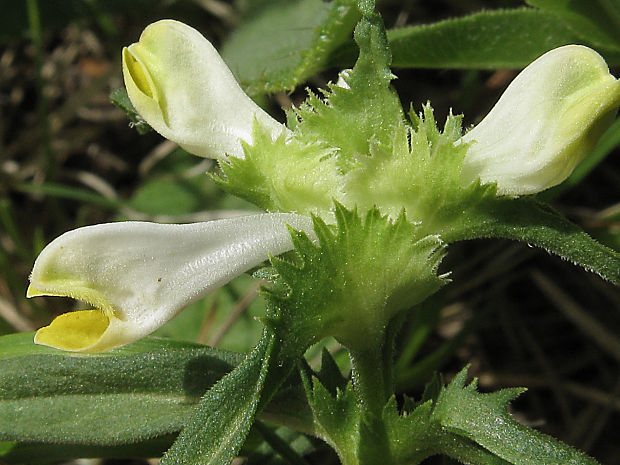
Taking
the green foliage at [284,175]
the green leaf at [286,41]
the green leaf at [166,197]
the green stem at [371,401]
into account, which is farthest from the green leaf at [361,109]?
the green leaf at [166,197]

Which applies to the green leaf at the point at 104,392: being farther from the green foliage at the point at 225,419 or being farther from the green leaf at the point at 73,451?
the green foliage at the point at 225,419

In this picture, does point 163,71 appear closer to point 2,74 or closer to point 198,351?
point 198,351

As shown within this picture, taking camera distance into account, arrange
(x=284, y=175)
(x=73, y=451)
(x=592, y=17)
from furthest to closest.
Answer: (x=592, y=17) → (x=73, y=451) → (x=284, y=175)

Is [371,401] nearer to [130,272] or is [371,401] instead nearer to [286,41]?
[130,272]

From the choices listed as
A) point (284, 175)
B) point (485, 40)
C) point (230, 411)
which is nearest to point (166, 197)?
point (485, 40)

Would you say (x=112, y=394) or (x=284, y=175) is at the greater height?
(x=284, y=175)

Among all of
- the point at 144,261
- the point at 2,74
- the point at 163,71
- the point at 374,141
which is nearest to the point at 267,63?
the point at 163,71

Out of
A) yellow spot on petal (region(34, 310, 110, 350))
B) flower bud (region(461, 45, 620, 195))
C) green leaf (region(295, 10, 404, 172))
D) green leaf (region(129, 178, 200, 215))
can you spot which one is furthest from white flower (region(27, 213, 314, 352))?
green leaf (region(129, 178, 200, 215))

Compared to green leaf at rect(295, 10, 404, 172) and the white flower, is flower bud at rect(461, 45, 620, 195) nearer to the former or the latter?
green leaf at rect(295, 10, 404, 172)
